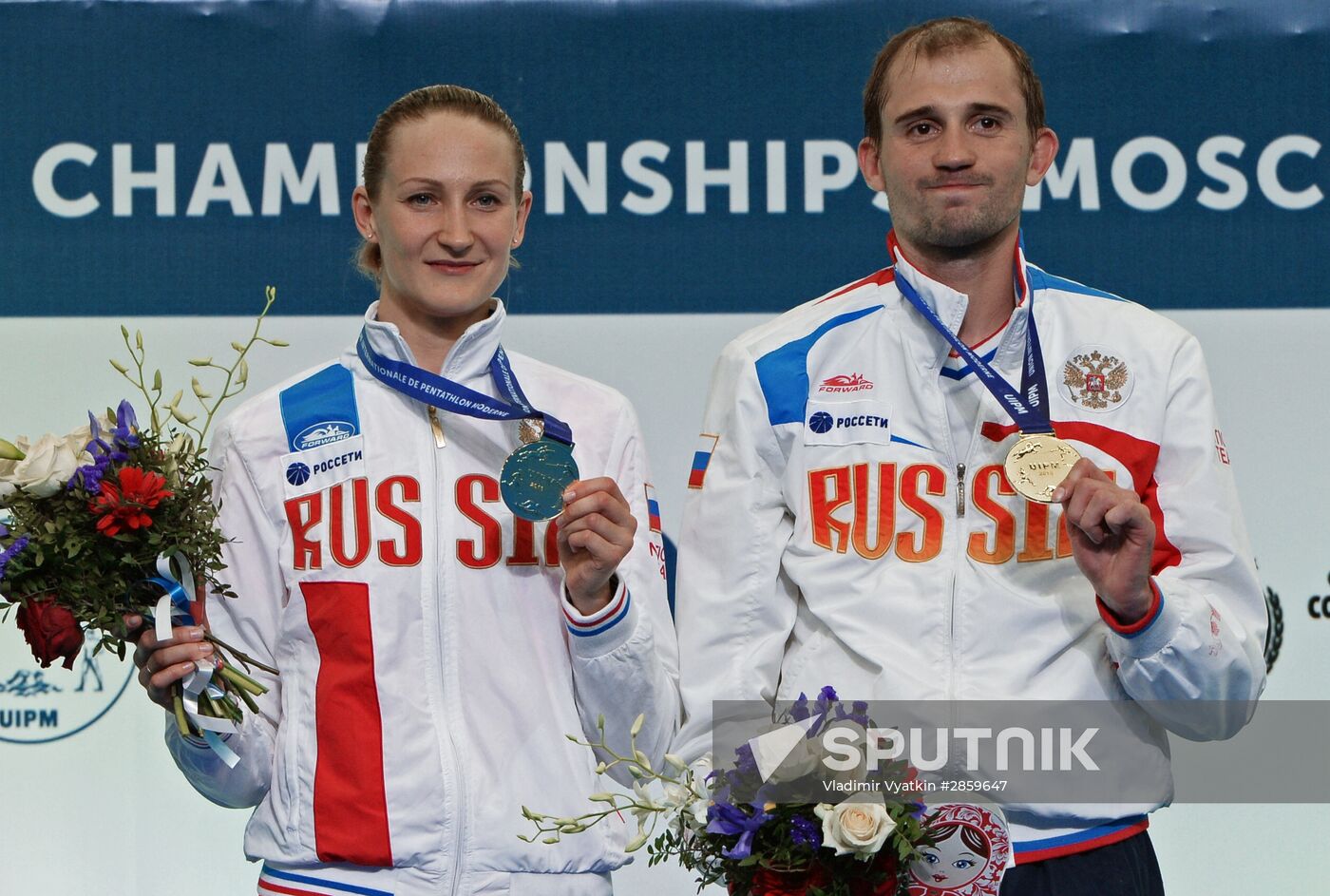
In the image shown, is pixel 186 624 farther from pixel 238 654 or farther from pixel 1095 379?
pixel 1095 379

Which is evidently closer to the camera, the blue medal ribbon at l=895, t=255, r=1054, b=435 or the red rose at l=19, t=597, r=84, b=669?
the red rose at l=19, t=597, r=84, b=669

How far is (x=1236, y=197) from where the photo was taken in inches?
144

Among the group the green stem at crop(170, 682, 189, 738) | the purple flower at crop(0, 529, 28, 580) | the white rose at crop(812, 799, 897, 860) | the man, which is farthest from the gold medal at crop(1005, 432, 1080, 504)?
the purple flower at crop(0, 529, 28, 580)

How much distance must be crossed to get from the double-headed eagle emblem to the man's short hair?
1.22 ft

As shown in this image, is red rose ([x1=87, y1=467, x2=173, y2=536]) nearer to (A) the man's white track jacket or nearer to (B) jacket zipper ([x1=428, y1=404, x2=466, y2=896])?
(B) jacket zipper ([x1=428, y1=404, x2=466, y2=896])

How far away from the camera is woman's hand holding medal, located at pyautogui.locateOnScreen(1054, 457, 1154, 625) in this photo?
220 cm

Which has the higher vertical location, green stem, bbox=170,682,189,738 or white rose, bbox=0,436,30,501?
Result: white rose, bbox=0,436,30,501

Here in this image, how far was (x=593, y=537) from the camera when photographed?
7.58 ft

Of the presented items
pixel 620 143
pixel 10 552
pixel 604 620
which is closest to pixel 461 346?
pixel 604 620

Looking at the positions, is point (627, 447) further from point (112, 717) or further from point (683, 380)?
point (112, 717)

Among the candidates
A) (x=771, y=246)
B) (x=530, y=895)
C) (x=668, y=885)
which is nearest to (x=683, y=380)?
(x=771, y=246)

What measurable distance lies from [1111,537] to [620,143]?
5.90 ft

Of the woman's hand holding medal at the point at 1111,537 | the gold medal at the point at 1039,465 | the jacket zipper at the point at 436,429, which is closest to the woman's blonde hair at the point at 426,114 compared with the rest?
the jacket zipper at the point at 436,429

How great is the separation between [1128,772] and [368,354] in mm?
1279
